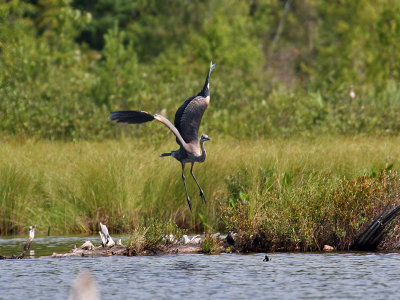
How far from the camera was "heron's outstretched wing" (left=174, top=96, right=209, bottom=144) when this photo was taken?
10789 mm

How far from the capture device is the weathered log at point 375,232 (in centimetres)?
1071

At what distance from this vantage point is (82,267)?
998 cm

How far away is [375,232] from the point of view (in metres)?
11.0

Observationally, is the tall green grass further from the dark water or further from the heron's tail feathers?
the heron's tail feathers

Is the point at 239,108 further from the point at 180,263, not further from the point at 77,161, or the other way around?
the point at 180,263

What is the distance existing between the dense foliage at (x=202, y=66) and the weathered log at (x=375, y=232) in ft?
25.1

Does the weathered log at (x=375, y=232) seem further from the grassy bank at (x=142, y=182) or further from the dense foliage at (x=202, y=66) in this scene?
the dense foliage at (x=202, y=66)

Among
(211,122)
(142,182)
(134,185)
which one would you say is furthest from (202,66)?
(134,185)

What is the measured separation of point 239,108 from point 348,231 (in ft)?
43.3

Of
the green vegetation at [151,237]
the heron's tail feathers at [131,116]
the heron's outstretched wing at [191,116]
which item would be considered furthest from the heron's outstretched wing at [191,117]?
the green vegetation at [151,237]

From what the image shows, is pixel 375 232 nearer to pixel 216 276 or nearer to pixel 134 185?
pixel 216 276

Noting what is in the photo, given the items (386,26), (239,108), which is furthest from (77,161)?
(386,26)

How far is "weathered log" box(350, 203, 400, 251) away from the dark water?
0.38 meters

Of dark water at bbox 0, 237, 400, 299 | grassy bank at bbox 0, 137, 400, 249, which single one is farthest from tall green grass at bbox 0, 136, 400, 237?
dark water at bbox 0, 237, 400, 299
